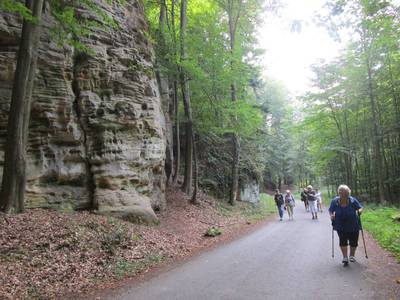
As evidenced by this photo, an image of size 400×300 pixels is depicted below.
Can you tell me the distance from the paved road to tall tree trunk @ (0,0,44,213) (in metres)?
4.33

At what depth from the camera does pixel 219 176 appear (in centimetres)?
2067

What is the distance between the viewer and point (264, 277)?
20.0ft

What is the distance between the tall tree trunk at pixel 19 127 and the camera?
25.2 feet

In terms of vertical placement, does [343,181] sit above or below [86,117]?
below

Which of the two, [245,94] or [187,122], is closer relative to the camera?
[187,122]

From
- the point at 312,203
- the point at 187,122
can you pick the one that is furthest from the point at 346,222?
the point at 187,122

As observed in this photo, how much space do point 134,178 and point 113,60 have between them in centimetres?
465

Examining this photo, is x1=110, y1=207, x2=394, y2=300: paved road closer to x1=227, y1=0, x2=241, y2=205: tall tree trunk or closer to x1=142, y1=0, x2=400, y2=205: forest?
x1=142, y1=0, x2=400, y2=205: forest

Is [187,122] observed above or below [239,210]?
above

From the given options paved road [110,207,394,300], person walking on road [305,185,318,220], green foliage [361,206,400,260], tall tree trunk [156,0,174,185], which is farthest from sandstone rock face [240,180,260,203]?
paved road [110,207,394,300]

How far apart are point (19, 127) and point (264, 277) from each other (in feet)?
23.0

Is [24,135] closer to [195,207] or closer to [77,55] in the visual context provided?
[77,55]

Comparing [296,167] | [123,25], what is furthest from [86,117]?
[296,167]

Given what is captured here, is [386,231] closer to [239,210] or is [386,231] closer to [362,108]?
[239,210]
